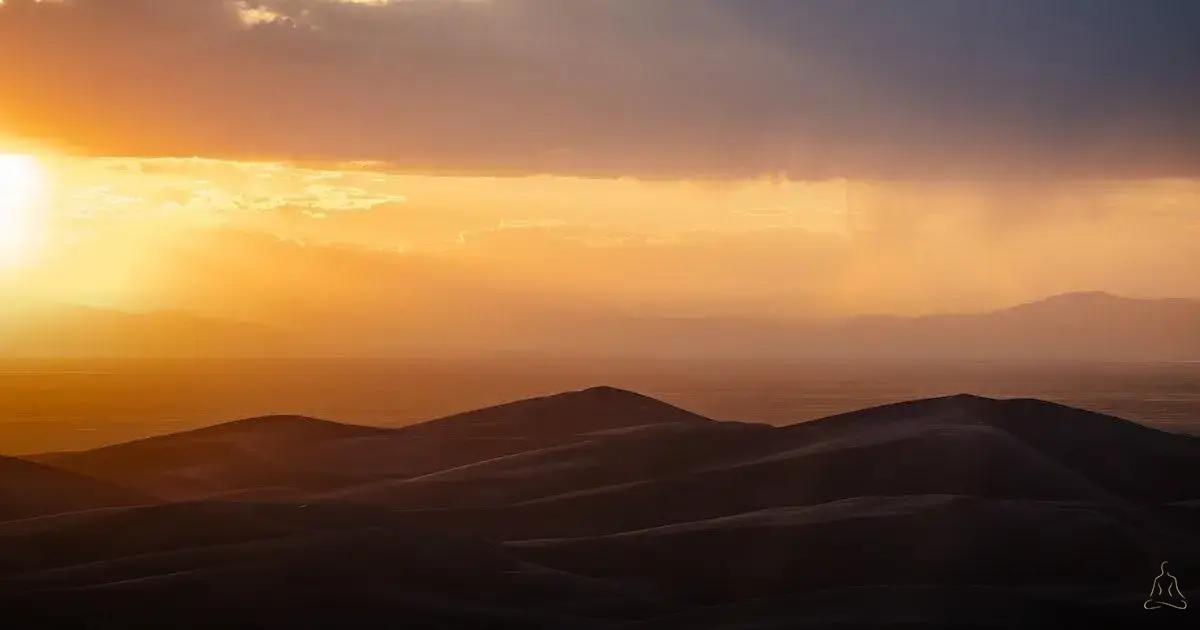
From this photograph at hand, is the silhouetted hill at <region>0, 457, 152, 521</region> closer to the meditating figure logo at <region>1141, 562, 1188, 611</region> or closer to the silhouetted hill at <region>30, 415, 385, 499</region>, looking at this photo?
the silhouetted hill at <region>30, 415, 385, 499</region>

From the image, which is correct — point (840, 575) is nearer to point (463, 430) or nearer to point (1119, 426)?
point (1119, 426)

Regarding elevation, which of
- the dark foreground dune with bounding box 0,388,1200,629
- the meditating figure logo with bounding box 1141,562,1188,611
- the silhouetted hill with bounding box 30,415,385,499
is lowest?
the meditating figure logo with bounding box 1141,562,1188,611

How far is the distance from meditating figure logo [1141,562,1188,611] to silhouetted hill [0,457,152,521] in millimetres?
53203

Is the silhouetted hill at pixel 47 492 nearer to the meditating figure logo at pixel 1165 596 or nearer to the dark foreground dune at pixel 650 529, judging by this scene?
the dark foreground dune at pixel 650 529

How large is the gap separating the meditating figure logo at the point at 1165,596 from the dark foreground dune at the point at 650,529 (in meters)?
0.78

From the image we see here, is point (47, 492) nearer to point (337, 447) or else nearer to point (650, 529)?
point (650, 529)

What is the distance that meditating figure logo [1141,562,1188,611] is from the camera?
1842 inches

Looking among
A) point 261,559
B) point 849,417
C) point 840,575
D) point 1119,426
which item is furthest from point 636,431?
point 261,559

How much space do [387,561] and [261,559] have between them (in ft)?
15.3

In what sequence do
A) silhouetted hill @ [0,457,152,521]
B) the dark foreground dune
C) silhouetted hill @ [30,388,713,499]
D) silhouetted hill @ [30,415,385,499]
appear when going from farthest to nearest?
silhouetted hill @ [30,388,713,499], silhouetted hill @ [30,415,385,499], silhouetted hill @ [0,457,152,521], the dark foreground dune

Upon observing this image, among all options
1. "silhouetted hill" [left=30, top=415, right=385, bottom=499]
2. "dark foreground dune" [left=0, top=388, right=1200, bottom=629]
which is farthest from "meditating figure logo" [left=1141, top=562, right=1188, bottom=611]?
"silhouetted hill" [left=30, top=415, right=385, bottom=499]

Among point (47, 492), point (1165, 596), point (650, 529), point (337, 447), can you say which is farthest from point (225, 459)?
point (1165, 596)

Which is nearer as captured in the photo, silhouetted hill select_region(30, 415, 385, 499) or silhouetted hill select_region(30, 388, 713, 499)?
silhouetted hill select_region(30, 415, 385, 499)

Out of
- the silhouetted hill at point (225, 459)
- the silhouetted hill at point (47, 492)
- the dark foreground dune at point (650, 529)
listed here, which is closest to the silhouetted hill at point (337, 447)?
the silhouetted hill at point (225, 459)
